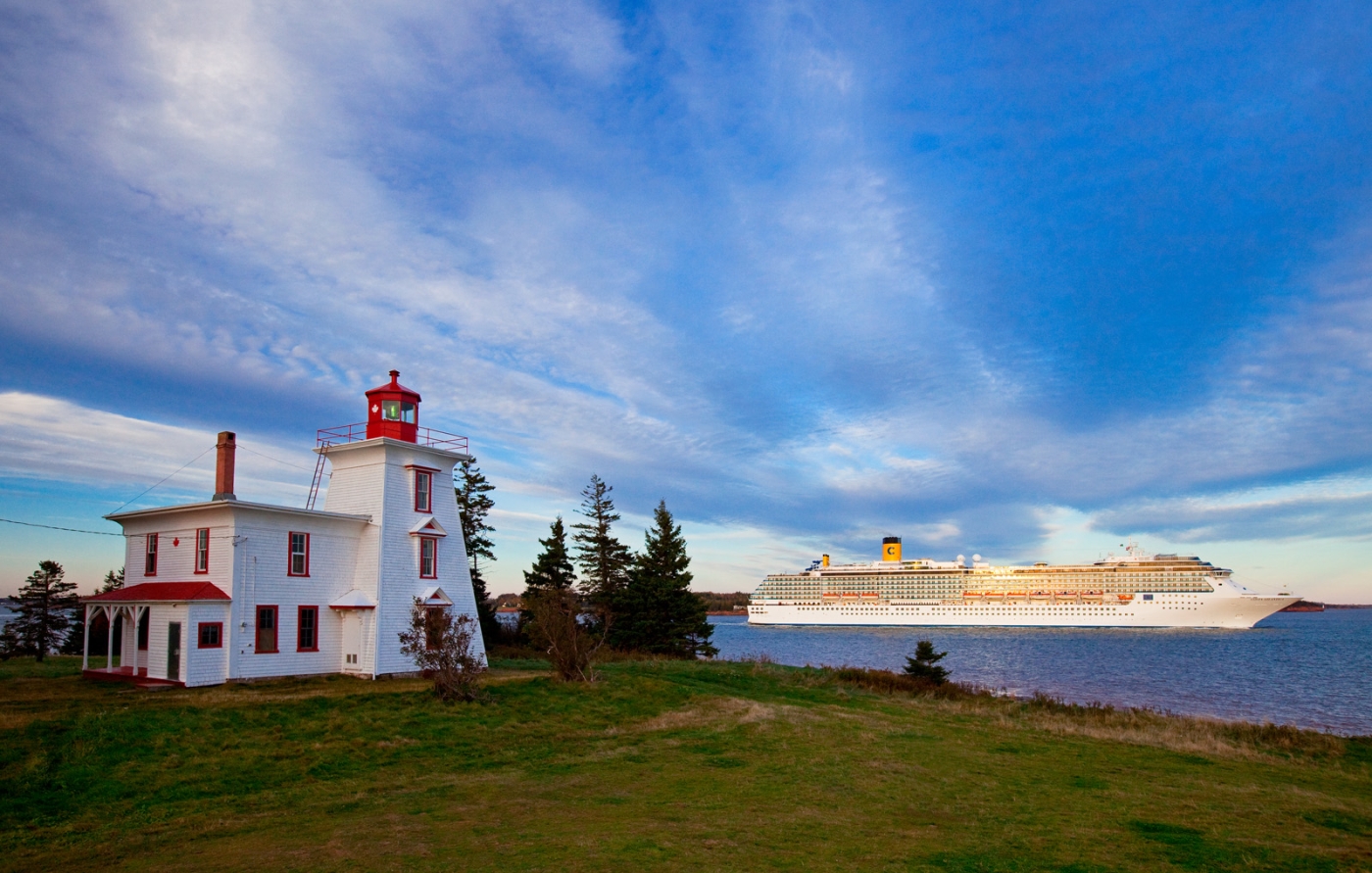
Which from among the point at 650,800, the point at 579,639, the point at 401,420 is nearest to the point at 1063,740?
the point at 650,800

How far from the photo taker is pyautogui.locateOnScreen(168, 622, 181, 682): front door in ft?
63.4

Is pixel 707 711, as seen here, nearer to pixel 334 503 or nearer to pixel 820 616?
pixel 334 503

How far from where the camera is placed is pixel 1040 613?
9300cm

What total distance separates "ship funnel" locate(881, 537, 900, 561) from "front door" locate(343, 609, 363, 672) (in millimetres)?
95856

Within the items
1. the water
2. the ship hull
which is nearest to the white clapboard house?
the water

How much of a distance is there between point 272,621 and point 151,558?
448cm

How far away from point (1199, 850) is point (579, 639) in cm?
1561

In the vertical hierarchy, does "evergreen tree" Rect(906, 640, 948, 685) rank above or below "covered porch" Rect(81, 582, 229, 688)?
below

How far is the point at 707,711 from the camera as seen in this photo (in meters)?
18.0

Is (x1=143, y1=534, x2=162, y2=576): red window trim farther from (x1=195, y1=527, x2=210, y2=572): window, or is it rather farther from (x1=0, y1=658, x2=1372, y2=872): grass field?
(x1=0, y1=658, x2=1372, y2=872): grass field

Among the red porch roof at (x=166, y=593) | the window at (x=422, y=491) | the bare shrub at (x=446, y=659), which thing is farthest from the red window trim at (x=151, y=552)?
the bare shrub at (x=446, y=659)


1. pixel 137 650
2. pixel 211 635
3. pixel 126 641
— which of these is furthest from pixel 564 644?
pixel 126 641

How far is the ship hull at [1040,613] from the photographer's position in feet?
279

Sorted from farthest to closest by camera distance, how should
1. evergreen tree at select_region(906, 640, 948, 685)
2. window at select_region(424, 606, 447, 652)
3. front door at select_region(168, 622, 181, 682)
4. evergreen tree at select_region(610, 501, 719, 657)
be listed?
evergreen tree at select_region(610, 501, 719, 657), evergreen tree at select_region(906, 640, 948, 685), front door at select_region(168, 622, 181, 682), window at select_region(424, 606, 447, 652)
